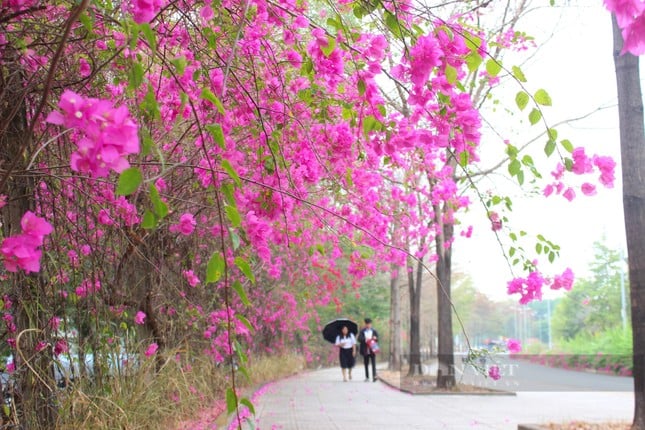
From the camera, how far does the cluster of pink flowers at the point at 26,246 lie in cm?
245

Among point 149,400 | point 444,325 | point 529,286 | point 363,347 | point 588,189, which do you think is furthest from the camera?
point 363,347

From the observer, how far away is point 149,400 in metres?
6.13

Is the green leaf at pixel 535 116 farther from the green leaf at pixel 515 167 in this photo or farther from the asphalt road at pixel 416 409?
the asphalt road at pixel 416 409

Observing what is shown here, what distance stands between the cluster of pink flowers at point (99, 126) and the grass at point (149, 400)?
2.01 metres

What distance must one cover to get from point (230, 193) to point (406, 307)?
1762 inches

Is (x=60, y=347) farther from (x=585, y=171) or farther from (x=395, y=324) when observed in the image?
(x=395, y=324)

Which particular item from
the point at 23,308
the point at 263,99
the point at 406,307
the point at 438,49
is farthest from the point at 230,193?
the point at 406,307

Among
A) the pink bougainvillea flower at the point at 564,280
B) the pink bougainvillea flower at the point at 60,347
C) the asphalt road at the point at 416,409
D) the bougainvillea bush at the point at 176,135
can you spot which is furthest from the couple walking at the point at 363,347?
the pink bougainvillea flower at the point at 60,347

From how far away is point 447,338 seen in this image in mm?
16094

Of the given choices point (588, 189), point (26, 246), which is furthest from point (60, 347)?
point (588, 189)

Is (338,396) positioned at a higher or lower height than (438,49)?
lower

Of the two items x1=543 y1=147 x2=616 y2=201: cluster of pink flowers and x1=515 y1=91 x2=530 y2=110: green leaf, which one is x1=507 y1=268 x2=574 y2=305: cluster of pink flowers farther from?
x1=515 y1=91 x2=530 y2=110: green leaf

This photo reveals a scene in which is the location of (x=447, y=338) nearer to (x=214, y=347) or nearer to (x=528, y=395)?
(x=528, y=395)

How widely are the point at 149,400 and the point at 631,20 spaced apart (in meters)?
5.27
